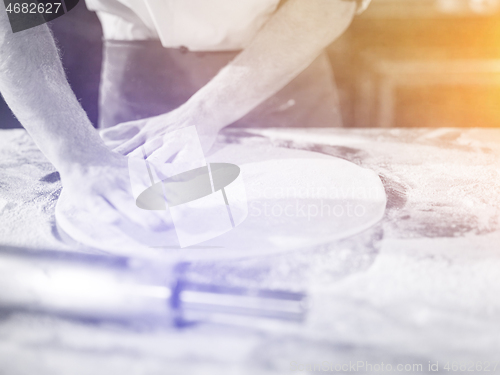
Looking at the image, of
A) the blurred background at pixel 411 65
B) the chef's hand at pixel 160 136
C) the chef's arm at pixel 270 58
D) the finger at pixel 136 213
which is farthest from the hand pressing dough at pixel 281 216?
the blurred background at pixel 411 65

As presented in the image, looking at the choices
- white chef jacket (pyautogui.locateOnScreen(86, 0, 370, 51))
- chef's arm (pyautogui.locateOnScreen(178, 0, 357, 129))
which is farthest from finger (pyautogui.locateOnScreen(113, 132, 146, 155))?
white chef jacket (pyautogui.locateOnScreen(86, 0, 370, 51))

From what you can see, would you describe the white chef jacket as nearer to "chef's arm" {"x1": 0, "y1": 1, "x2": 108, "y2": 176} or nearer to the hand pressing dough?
"chef's arm" {"x1": 0, "y1": 1, "x2": 108, "y2": 176}

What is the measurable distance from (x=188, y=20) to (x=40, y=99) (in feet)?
1.04

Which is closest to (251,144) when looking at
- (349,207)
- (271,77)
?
(271,77)

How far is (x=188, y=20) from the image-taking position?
673mm

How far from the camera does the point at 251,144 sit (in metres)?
0.66

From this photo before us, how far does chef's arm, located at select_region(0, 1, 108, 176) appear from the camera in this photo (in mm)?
465

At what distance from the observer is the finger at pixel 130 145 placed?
56cm

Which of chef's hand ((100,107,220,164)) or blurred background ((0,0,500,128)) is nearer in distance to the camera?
chef's hand ((100,107,220,164))

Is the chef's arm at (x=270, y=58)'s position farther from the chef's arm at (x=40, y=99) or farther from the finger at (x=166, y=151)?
the chef's arm at (x=40, y=99)

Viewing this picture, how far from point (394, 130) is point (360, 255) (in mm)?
494

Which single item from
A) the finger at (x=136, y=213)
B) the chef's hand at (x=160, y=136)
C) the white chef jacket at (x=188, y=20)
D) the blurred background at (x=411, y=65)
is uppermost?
the white chef jacket at (x=188, y=20)

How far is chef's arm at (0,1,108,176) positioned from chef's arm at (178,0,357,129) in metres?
0.23

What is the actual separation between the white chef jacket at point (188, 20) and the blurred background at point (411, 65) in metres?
0.14
